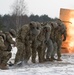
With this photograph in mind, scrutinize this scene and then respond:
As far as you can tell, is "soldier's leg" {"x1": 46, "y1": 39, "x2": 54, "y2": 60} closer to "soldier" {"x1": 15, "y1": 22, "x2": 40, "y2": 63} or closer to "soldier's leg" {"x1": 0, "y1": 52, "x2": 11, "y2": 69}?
"soldier" {"x1": 15, "y1": 22, "x2": 40, "y2": 63}

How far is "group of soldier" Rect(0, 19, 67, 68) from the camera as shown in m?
Result: 13.9

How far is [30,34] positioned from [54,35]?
2334 millimetres

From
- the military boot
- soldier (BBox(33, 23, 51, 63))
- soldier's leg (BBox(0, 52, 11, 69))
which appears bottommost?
the military boot

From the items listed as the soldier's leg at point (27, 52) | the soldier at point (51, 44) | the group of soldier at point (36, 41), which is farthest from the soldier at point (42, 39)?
the soldier's leg at point (27, 52)

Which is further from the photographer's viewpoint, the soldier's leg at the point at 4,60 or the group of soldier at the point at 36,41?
the group of soldier at the point at 36,41

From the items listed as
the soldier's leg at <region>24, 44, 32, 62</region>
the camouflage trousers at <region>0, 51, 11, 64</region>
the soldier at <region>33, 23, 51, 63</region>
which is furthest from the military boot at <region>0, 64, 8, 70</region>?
the soldier at <region>33, 23, 51, 63</region>

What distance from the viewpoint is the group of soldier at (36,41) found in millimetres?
13945

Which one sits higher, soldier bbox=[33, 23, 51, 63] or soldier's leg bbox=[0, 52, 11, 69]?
soldier bbox=[33, 23, 51, 63]

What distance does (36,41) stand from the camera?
616 inches

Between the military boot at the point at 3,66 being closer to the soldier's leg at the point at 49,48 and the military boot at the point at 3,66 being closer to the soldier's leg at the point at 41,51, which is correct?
the soldier's leg at the point at 41,51

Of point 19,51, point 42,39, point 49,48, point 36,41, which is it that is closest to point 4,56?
point 19,51

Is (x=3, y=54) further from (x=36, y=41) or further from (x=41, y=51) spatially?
(x=41, y=51)

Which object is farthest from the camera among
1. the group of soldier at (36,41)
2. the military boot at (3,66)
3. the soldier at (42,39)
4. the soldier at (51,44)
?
the soldier at (51,44)

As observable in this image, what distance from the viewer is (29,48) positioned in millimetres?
15086
